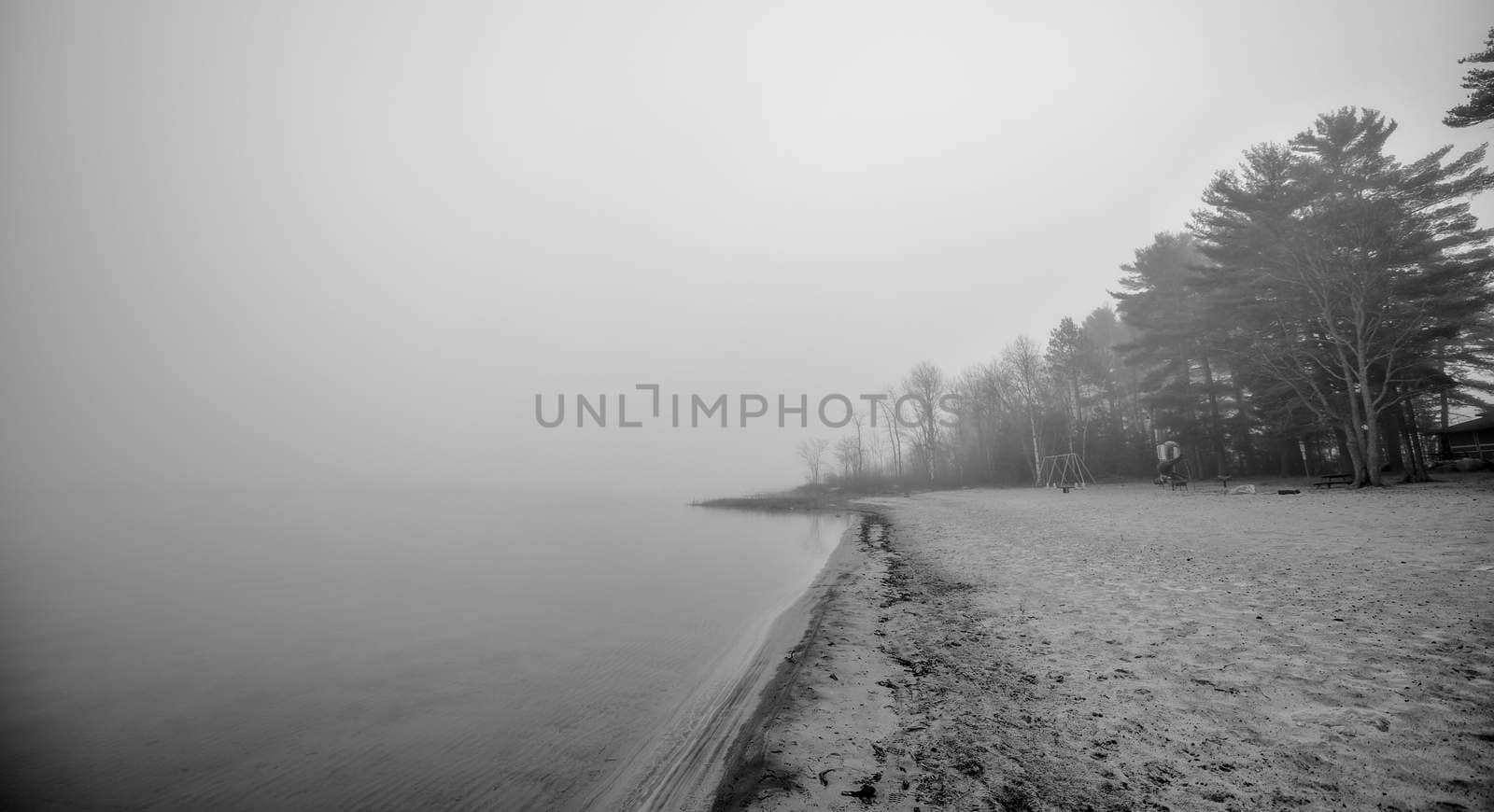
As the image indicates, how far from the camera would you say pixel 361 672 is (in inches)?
338

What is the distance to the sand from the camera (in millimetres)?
3436

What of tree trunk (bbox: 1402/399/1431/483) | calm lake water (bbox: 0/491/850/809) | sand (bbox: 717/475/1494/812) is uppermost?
tree trunk (bbox: 1402/399/1431/483)

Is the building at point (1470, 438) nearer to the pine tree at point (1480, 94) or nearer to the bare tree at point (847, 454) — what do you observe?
the pine tree at point (1480, 94)

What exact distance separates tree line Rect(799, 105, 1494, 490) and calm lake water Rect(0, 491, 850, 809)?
2346 centimetres

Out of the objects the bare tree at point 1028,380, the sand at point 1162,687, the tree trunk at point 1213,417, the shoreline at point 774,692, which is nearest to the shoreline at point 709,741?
the shoreline at point 774,692

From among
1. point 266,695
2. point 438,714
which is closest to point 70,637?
point 266,695

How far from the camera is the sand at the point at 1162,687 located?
3.44 m

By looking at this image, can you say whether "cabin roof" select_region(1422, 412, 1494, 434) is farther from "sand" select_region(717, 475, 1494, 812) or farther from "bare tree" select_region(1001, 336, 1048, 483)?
"sand" select_region(717, 475, 1494, 812)

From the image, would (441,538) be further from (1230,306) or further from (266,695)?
(1230,306)

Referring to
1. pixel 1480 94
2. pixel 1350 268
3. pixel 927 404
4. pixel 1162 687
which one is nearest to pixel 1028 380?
pixel 927 404

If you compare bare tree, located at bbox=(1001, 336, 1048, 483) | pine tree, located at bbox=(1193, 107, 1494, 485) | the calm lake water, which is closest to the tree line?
pine tree, located at bbox=(1193, 107, 1494, 485)

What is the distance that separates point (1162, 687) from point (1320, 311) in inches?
1073

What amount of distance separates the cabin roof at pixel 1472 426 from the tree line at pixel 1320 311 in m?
1.17

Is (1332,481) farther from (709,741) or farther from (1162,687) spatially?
(709,741)
